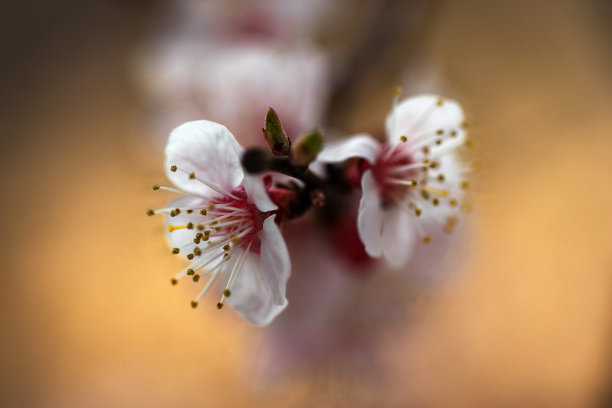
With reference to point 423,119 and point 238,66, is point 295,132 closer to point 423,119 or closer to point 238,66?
point 238,66

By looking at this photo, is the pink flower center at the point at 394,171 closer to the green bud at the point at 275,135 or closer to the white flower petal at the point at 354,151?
the white flower petal at the point at 354,151

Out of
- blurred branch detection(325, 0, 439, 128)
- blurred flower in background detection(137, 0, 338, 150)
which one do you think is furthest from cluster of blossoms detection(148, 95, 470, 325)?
blurred branch detection(325, 0, 439, 128)

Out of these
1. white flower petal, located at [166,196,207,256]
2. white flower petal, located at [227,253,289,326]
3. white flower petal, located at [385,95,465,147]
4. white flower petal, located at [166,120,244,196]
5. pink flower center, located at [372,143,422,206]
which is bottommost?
white flower petal, located at [227,253,289,326]

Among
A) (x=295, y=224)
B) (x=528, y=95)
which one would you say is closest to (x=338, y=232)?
(x=295, y=224)

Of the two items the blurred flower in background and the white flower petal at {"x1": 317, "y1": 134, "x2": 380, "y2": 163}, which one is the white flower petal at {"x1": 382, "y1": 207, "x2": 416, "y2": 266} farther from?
the blurred flower in background

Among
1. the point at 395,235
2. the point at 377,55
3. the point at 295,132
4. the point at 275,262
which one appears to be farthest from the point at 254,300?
the point at 377,55

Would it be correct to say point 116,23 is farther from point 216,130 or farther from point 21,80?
point 216,130
